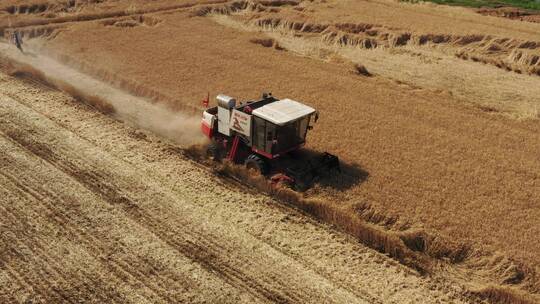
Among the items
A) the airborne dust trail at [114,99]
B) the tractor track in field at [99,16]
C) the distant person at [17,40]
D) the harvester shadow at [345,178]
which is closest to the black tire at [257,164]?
the harvester shadow at [345,178]

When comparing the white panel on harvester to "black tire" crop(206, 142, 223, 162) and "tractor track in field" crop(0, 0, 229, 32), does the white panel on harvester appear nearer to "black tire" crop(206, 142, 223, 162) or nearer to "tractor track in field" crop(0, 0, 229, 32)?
"black tire" crop(206, 142, 223, 162)

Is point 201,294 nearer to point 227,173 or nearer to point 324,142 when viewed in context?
point 227,173

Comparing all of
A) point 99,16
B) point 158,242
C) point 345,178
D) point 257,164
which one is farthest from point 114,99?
point 99,16

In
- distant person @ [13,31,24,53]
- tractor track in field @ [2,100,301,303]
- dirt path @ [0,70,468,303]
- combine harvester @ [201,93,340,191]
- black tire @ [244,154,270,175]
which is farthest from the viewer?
distant person @ [13,31,24,53]

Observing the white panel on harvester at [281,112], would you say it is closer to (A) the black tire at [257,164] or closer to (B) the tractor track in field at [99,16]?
(A) the black tire at [257,164]

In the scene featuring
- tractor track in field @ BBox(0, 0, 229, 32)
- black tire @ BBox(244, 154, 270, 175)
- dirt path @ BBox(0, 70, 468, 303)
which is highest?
black tire @ BBox(244, 154, 270, 175)

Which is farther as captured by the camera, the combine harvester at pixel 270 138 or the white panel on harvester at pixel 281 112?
the combine harvester at pixel 270 138

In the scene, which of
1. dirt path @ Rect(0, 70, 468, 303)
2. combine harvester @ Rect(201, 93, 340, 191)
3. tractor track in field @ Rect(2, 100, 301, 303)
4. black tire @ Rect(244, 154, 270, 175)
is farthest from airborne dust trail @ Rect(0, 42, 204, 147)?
tractor track in field @ Rect(2, 100, 301, 303)

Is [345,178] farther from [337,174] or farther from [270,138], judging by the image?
[270,138]
